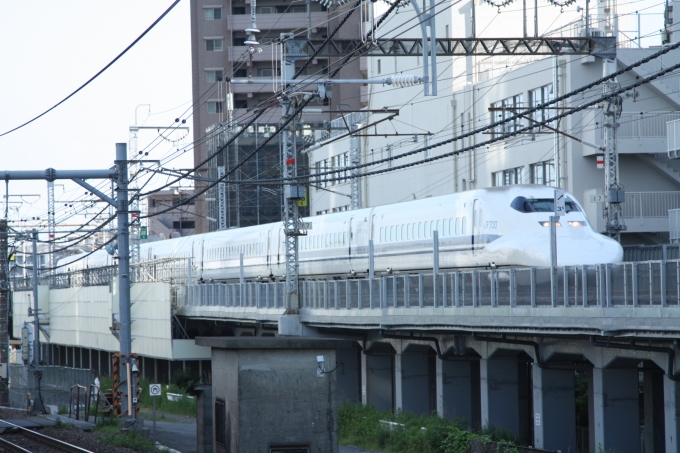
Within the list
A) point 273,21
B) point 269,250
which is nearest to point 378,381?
point 269,250

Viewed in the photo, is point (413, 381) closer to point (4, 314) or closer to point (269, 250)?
point (269, 250)

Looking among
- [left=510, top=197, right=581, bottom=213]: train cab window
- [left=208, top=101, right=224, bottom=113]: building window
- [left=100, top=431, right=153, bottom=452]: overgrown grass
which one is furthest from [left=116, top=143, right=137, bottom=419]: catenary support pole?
[left=208, top=101, right=224, bottom=113]: building window

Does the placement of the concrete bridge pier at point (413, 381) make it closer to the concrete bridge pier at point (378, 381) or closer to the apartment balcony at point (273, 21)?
the concrete bridge pier at point (378, 381)

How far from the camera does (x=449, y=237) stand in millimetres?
33125

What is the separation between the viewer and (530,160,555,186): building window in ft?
150

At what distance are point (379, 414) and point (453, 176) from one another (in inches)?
932

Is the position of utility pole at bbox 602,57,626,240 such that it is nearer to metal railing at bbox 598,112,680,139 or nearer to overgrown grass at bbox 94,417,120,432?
metal railing at bbox 598,112,680,139

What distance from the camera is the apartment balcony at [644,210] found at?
43125mm

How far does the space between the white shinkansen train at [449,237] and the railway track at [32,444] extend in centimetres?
1236

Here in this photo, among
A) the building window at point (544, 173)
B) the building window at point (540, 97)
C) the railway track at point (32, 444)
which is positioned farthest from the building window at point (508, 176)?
the railway track at point (32, 444)

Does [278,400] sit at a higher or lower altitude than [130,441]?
higher

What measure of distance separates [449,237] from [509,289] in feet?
31.6

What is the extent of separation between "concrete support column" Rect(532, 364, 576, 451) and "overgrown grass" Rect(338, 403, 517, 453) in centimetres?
84

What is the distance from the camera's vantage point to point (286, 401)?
19500 mm
